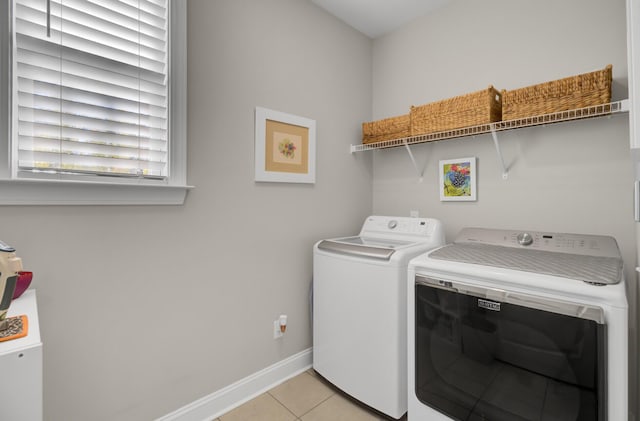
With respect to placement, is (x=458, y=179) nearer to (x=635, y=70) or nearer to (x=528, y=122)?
(x=528, y=122)

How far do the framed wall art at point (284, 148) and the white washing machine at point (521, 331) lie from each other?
998mm

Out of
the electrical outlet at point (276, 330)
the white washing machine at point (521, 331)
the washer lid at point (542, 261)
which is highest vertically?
the washer lid at point (542, 261)

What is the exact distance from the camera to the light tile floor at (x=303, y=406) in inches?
66.4

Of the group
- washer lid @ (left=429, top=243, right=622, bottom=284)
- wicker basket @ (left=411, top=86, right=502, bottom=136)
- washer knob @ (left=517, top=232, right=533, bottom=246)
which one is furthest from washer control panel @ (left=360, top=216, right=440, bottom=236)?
wicker basket @ (left=411, top=86, right=502, bottom=136)

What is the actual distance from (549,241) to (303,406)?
5.36 feet

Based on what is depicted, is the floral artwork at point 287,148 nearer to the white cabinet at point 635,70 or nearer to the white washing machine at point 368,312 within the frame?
the white washing machine at point 368,312

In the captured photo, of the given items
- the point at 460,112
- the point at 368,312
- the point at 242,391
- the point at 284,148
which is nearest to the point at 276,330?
the point at 242,391

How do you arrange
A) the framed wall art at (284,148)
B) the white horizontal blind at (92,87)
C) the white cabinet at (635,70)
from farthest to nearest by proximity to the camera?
the framed wall art at (284,148) < the white horizontal blind at (92,87) < the white cabinet at (635,70)

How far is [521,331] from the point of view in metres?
1.19

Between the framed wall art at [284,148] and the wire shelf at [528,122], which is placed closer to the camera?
the wire shelf at [528,122]

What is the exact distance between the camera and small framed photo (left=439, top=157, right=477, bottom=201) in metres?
2.05

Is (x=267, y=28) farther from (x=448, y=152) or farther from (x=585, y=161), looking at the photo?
(x=585, y=161)

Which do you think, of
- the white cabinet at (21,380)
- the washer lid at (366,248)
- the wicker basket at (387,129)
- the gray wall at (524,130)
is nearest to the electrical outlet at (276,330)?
the washer lid at (366,248)

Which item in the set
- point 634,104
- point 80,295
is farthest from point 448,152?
point 80,295
